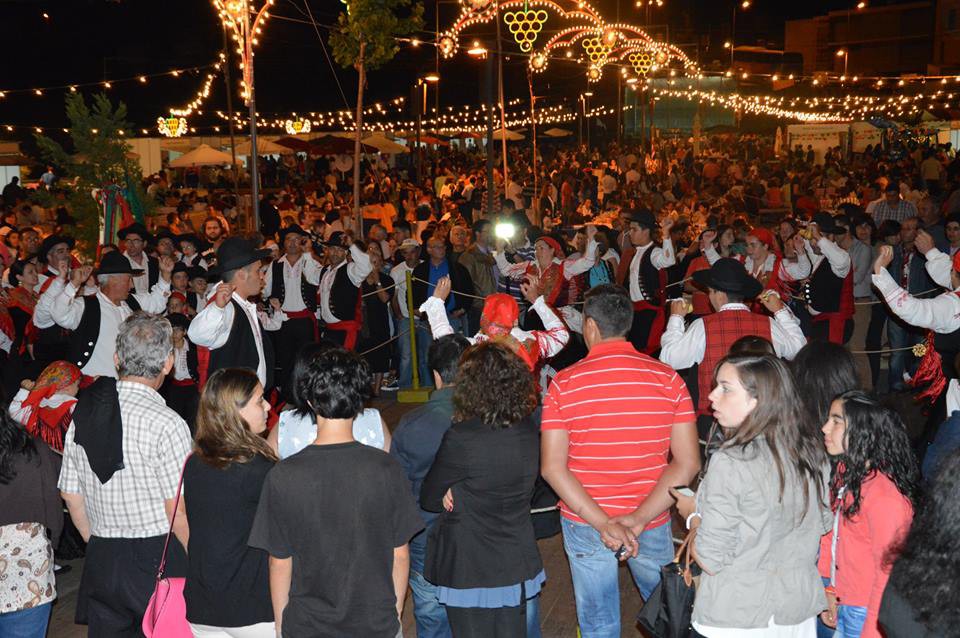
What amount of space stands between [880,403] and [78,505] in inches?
133

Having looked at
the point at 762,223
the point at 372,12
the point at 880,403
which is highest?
the point at 372,12

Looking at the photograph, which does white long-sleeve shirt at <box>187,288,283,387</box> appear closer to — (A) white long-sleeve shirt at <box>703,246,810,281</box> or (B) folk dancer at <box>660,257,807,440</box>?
(B) folk dancer at <box>660,257,807,440</box>

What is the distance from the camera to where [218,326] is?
20.5 feet

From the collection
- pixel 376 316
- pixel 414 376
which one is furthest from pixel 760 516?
pixel 376 316

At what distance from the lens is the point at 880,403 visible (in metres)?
3.76

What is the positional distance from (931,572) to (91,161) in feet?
35.2

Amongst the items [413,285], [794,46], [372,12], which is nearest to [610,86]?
[794,46]

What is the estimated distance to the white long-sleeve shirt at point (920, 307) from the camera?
622 cm

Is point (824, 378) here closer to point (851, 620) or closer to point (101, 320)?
point (851, 620)

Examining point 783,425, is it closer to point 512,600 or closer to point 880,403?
point 880,403

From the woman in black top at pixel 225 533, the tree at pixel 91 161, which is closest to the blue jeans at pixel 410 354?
the tree at pixel 91 161

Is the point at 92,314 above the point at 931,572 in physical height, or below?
below

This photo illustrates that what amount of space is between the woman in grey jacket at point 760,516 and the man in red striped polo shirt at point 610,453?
0.72 metres

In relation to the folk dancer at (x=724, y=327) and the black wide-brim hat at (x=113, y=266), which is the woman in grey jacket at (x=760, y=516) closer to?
the folk dancer at (x=724, y=327)
